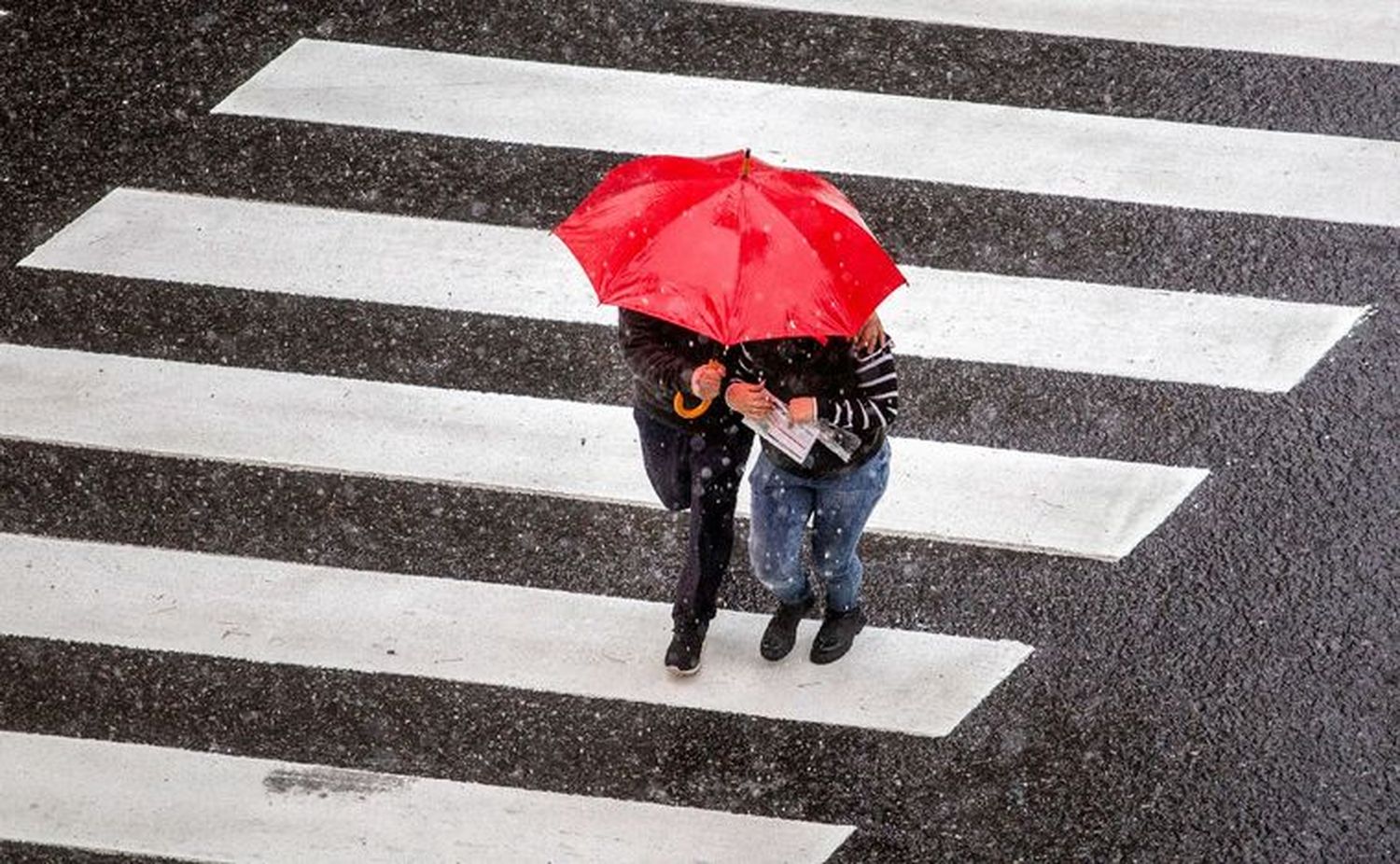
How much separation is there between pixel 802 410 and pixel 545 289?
223 centimetres

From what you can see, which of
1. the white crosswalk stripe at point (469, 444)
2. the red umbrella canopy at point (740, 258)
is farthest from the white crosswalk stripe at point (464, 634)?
the red umbrella canopy at point (740, 258)

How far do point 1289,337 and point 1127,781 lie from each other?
189 cm

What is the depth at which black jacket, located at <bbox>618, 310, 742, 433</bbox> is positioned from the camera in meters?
5.11

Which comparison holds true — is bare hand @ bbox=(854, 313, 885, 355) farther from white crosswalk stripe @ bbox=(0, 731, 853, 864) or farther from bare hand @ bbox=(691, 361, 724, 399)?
white crosswalk stripe @ bbox=(0, 731, 853, 864)

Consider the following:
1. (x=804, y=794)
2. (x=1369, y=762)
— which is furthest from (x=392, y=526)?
(x=1369, y=762)

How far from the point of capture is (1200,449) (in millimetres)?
6645

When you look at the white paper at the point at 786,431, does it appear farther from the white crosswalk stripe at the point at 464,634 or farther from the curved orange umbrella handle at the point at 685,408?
the white crosswalk stripe at the point at 464,634

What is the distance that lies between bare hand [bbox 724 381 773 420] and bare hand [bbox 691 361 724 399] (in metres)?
0.04

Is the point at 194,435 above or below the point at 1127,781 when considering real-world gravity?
above

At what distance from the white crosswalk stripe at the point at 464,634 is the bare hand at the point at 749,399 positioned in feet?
→ 4.29

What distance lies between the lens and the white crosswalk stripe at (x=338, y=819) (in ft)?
18.8

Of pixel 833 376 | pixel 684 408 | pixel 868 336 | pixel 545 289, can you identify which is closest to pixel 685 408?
pixel 684 408

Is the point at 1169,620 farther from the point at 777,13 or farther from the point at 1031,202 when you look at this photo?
the point at 777,13

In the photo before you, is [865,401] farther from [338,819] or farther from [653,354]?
[338,819]
